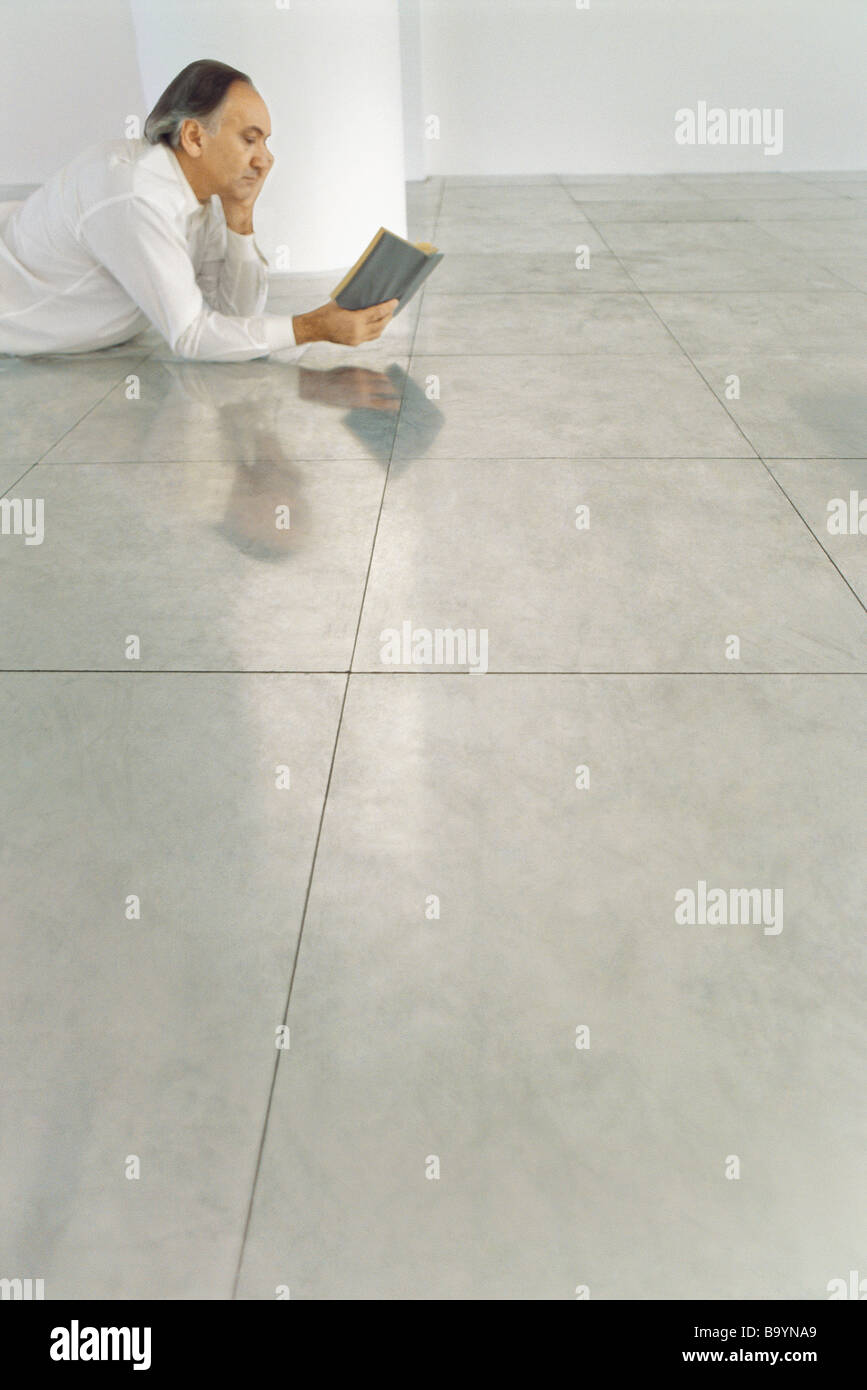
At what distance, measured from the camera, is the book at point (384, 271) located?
2.56 metres

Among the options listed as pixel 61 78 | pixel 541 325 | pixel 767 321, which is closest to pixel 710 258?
pixel 767 321

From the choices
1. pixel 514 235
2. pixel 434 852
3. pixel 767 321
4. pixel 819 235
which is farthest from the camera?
pixel 514 235

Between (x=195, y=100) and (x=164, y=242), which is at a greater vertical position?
(x=195, y=100)

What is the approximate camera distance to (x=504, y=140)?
6.82 meters

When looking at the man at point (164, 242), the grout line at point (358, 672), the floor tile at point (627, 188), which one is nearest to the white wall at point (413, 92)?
the floor tile at point (627, 188)

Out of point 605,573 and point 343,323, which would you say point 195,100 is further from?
point 605,573

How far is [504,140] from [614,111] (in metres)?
0.71

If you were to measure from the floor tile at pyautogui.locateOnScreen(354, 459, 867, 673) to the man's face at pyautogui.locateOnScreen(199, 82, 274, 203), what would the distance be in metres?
1.05

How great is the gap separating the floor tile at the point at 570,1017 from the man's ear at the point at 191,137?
1882 millimetres

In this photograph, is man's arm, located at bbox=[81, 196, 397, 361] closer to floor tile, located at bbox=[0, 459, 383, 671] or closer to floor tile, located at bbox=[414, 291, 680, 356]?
floor tile, located at bbox=[414, 291, 680, 356]

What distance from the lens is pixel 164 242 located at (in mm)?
2648

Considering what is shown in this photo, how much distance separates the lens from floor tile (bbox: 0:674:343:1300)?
921 millimetres

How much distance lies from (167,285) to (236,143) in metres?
0.40

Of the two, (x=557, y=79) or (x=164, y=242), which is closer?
(x=164, y=242)
